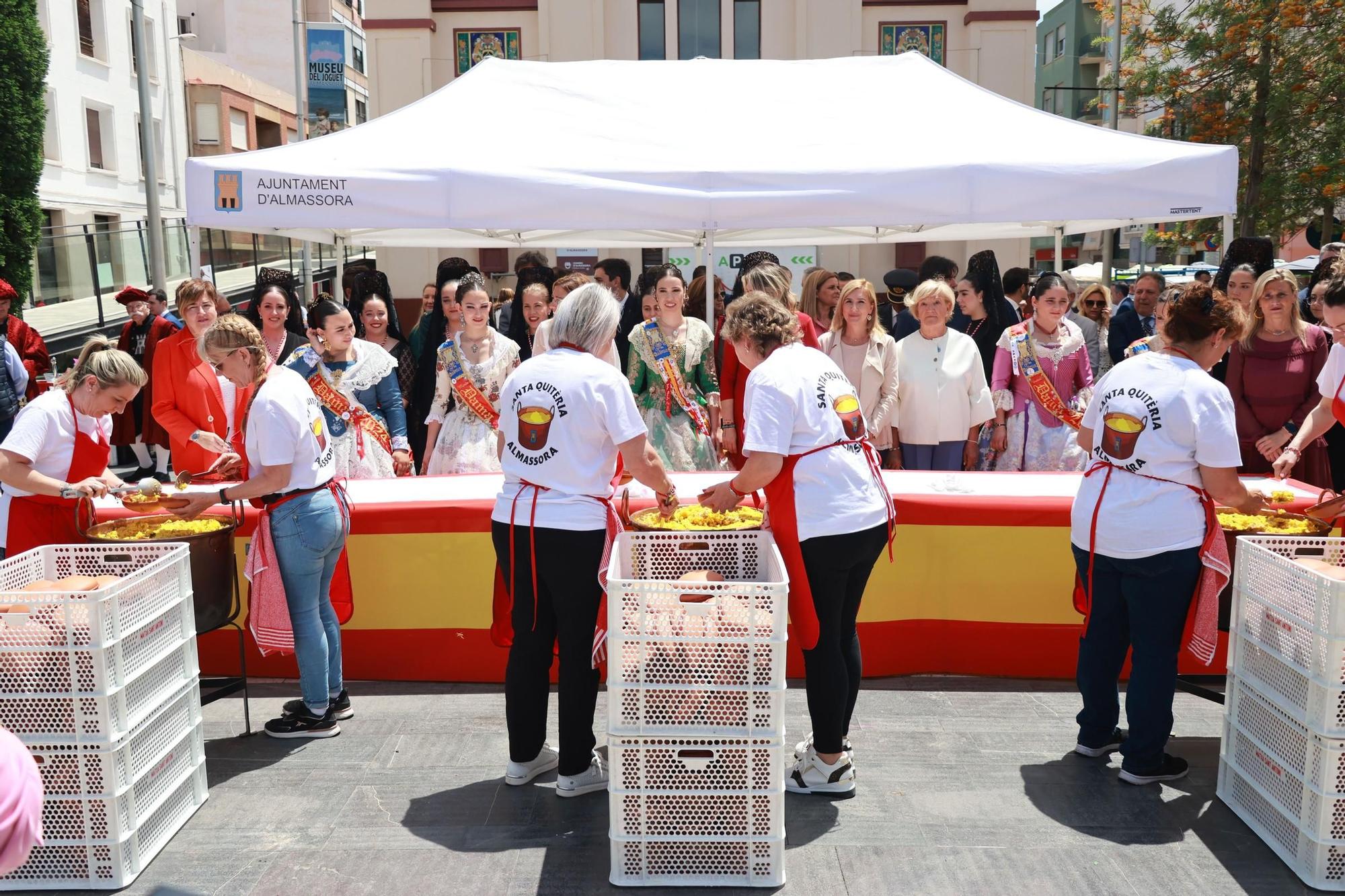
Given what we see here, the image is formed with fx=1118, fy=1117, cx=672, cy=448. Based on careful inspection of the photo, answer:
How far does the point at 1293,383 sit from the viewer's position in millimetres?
5918

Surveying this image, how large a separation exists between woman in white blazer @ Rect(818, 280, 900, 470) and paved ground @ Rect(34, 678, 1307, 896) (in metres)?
1.81

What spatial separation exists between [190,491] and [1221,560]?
385cm

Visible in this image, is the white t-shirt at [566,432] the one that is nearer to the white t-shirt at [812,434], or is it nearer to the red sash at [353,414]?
the white t-shirt at [812,434]

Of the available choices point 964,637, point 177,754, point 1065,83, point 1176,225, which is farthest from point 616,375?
point 1065,83

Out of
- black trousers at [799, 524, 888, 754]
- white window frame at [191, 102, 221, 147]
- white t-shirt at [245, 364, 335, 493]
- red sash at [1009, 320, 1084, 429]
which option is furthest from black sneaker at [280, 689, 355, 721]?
white window frame at [191, 102, 221, 147]

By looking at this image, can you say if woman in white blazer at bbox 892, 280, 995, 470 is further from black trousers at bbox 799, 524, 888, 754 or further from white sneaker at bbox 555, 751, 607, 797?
white sneaker at bbox 555, 751, 607, 797

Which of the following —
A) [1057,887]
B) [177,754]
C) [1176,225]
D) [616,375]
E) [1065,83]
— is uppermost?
[1065,83]

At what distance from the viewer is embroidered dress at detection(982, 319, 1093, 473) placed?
5816 millimetres

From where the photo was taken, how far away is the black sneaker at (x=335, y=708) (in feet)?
14.1

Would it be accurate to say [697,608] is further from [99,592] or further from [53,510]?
A: [53,510]

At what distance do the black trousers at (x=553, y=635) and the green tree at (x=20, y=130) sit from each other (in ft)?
54.6

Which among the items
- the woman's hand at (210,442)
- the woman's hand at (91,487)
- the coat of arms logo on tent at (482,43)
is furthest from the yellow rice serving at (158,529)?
the coat of arms logo on tent at (482,43)

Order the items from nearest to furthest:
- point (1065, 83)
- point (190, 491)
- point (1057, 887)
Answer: point (1057, 887) < point (190, 491) < point (1065, 83)

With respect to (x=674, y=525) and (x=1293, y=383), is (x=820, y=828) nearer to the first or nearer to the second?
(x=674, y=525)
